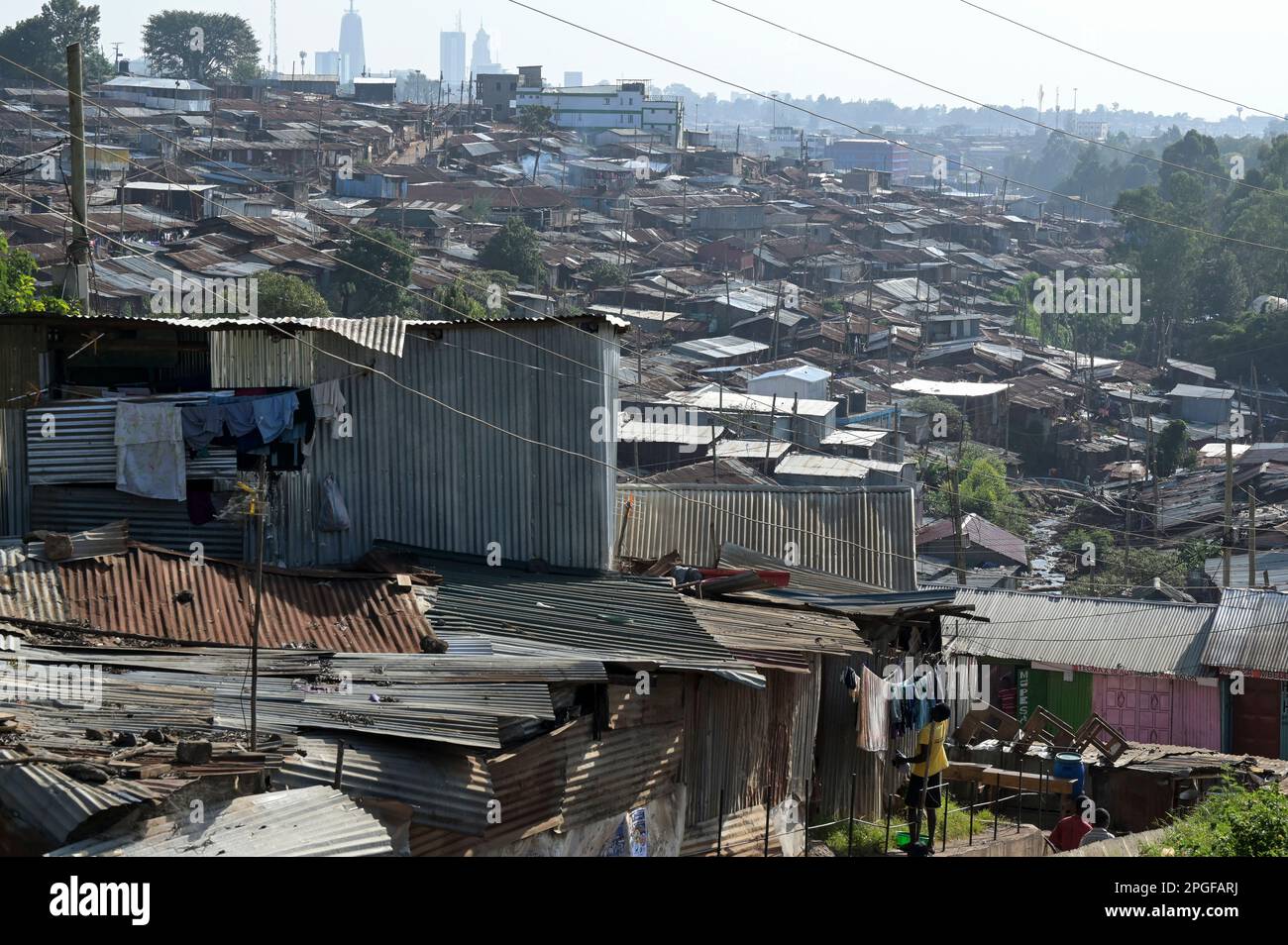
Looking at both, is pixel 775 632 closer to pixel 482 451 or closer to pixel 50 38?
pixel 482 451

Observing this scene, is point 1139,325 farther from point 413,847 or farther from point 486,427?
point 413,847

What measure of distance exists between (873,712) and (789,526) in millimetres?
3740

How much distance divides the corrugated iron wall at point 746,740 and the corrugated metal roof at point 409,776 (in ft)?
6.79

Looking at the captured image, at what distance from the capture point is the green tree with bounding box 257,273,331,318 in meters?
34.9

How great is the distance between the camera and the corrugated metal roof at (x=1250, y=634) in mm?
17047

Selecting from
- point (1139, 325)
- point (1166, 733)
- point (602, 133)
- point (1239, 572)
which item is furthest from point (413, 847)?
point (602, 133)

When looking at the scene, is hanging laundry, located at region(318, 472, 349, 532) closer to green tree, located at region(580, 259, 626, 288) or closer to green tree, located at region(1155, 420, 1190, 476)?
green tree, located at region(1155, 420, 1190, 476)

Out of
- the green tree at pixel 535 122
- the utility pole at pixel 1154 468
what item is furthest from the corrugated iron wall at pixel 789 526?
the green tree at pixel 535 122

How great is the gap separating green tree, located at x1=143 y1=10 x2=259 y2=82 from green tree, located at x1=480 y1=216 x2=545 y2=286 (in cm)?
4337

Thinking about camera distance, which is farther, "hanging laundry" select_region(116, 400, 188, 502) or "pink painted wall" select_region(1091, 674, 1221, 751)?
"pink painted wall" select_region(1091, 674, 1221, 751)

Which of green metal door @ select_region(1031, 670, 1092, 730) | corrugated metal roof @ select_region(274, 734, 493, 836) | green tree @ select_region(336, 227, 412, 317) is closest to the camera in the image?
corrugated metal roof @ select_region(274, 734, 493, 836)

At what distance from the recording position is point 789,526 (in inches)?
547

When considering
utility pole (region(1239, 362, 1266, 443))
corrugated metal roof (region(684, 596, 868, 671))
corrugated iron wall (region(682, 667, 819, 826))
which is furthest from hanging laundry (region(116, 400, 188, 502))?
utility pole (region(1239, 362, 1266, 443))
